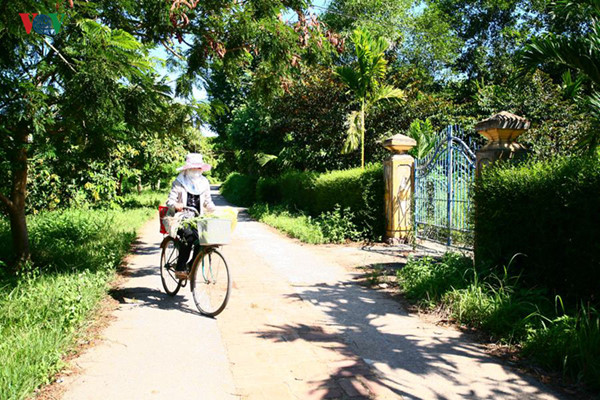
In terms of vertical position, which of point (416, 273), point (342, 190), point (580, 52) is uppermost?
point (580, 52)

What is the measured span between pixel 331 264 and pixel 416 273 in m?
2.44

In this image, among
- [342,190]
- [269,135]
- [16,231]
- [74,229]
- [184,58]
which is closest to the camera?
[16,231]

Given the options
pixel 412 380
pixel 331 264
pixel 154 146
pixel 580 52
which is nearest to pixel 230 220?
pixel 412 380

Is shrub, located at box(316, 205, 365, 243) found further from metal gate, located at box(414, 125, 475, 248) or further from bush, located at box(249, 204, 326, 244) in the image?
metal gate, located at box(414, 125, 475, 248)

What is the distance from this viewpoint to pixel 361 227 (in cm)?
1141

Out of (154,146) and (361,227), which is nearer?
(361,227)

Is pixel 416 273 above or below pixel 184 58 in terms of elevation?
below

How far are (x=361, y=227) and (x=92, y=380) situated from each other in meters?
8.56

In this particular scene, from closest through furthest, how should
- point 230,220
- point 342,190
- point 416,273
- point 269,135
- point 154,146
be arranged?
point 230,220
point 416,273
point 342,190
point 154,146
point 269,135

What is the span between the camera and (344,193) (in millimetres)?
12039

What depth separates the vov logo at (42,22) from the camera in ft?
12.8

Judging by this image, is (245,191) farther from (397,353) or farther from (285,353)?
(397,353)

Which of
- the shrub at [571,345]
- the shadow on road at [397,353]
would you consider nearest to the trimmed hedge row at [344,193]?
the shadow on road at [397,353]

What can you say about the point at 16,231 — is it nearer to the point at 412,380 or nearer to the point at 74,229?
the point at 74,229
